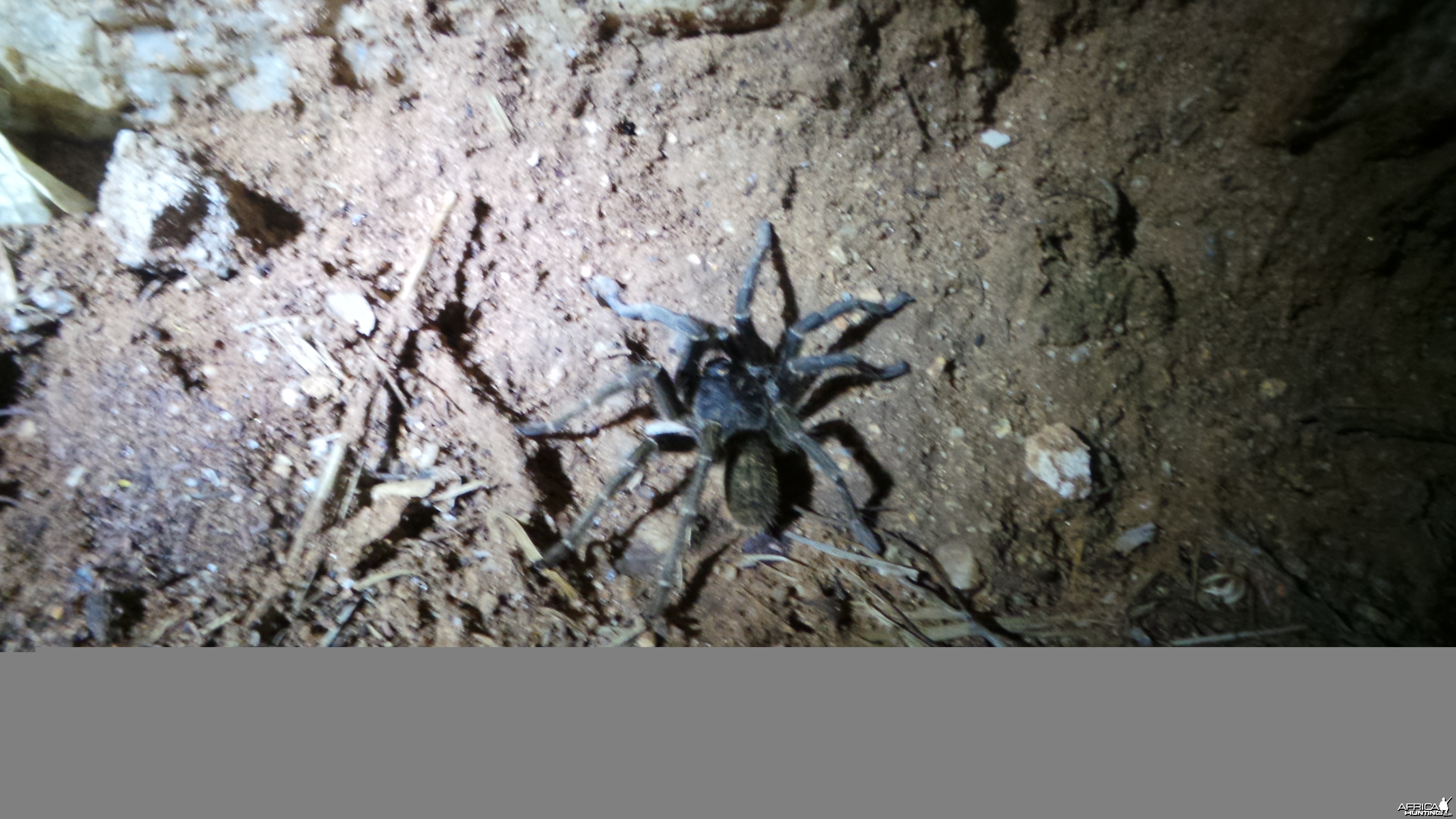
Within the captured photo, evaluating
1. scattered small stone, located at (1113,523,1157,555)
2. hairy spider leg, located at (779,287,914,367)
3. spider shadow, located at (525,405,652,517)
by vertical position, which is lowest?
scattered small stone, located at (1113,523,1157,555)

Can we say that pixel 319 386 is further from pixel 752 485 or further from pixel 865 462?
pixel 865 462

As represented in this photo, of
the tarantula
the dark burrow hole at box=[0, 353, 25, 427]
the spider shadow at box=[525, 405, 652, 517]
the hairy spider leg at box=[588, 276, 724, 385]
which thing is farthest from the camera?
the hairy spider leg at box=[588, 276, 724, 385]

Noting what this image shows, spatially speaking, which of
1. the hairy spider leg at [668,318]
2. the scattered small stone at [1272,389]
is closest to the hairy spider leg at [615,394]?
the hairy spider leg at [668,318]

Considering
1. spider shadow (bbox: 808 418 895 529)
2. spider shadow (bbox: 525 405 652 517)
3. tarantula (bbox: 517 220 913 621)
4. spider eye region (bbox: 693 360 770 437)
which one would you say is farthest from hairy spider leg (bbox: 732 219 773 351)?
spider shadow (bbox: 525 405 652 517)

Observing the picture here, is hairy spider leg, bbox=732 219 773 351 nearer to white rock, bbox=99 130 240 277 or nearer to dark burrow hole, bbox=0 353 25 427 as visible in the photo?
white rock, bbox=99 130 240 277

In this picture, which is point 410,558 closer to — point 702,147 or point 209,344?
point 209,344
